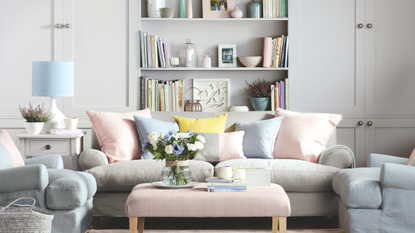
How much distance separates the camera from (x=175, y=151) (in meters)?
2.36

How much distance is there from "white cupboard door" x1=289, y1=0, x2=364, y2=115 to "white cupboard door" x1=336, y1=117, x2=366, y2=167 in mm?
100

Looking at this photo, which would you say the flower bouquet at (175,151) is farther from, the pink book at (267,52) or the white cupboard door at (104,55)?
the pink book at (267,52)

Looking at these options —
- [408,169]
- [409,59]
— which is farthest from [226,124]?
[409,59]

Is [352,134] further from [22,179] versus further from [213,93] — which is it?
[22,179]

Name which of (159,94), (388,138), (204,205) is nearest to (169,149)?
(204,205)

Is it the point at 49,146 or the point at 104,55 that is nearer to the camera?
→ the point at 49,146

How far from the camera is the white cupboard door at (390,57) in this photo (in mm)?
4223

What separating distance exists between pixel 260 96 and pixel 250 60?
374mm

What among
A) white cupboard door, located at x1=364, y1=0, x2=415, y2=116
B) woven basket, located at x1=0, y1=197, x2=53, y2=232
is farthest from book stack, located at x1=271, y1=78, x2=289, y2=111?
woven basket, located at x1=0, y1=197, x2=53, y2=232

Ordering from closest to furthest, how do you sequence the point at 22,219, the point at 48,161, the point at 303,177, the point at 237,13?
the point at 22,219
the point at 48,161
the point at 303,177
the point at 237,13

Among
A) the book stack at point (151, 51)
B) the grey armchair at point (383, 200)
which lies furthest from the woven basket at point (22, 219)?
the book stack at point (151, 51)

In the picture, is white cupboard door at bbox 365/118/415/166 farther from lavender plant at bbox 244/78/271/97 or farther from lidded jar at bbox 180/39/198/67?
lidded jar at bbox 180/39/198/67

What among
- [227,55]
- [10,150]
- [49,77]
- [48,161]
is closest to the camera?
[10,150]

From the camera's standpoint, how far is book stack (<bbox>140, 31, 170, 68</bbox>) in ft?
13.9
